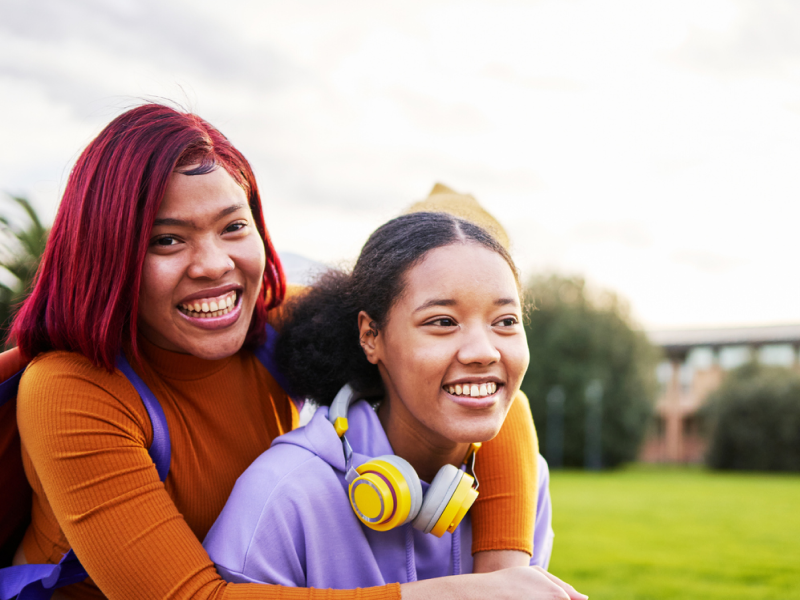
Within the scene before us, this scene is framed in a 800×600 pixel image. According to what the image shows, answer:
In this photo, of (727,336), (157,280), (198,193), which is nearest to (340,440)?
(157,280)

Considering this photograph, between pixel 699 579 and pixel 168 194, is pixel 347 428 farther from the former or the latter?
pixel 699 579

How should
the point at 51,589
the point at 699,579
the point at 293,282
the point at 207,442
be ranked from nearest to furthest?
1. the point at 51,589
2. the point at 207,442
3. the point at 293,282
4. the point at 699,579

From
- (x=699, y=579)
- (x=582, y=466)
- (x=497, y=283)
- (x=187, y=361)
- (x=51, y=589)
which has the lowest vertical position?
(x=582, y=466)

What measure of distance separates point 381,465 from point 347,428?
1.02ft

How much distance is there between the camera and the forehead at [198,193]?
2549 millimetres

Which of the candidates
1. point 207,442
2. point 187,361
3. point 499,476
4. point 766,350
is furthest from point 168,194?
point 766,350

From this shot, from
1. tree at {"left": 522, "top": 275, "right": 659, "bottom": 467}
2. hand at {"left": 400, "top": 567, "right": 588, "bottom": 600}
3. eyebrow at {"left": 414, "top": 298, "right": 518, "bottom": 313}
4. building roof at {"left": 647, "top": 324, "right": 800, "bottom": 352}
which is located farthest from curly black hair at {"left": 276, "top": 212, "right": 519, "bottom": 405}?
building roof at {"left": 647, "top": 324, "right": 800, "bottom": 352}

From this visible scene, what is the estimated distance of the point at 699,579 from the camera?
10.3 meters

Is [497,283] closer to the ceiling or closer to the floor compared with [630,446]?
closer to the ceiling

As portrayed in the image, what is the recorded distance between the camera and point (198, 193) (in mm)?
2604

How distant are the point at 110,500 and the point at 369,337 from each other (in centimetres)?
101

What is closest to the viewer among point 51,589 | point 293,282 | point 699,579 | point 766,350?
point 51,589

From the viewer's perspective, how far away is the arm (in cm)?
264

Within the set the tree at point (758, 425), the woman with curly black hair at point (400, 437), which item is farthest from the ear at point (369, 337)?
the tree at point (758, 425)
